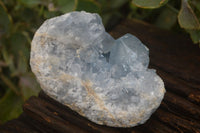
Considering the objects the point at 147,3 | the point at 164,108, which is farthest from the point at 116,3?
the point at 164,108

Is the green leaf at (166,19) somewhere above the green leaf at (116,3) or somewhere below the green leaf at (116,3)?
below

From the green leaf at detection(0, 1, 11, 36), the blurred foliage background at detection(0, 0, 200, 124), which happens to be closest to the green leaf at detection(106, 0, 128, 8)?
the blurred foliage background at detection(0, 0, 200, 124)

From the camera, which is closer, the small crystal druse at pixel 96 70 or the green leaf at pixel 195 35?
the small crystal druse at pixel 96 70

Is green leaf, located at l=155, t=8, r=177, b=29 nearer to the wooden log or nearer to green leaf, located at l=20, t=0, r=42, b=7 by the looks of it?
the wooden log

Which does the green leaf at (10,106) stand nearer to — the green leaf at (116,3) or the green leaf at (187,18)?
the green leaf at (116,3)

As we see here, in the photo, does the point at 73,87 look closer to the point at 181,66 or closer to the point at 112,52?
the point at 112,52

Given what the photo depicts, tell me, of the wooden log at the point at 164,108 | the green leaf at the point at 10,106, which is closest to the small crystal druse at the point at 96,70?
the wooden log at the point at 164,108
